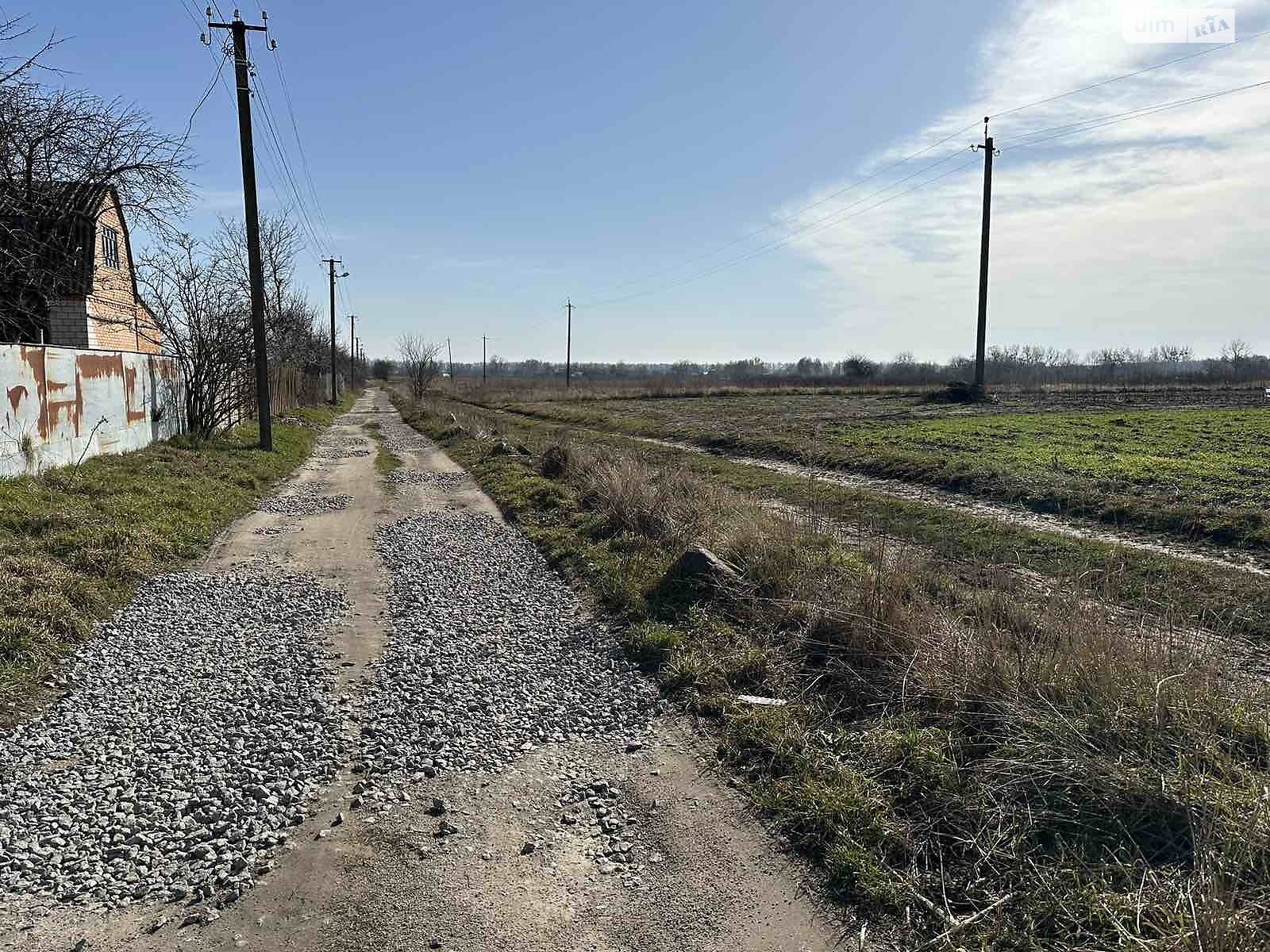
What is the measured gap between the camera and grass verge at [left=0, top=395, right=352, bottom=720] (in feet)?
19.1

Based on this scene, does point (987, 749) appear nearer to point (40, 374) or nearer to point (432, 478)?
point (40, 374)

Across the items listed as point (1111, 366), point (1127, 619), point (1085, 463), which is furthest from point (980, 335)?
point (1111, 366)

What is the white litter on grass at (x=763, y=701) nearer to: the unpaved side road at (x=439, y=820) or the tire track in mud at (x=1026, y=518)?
the unpaved side road at (x=439, y=820)

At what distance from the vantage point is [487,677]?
5621mm

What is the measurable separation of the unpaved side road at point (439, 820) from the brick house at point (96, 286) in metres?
13.3

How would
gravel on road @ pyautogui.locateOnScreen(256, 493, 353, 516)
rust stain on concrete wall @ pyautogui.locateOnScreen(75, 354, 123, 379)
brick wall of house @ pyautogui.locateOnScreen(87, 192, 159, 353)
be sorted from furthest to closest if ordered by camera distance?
brick wall of house @ pyautogui.locateOnScreen(87, 192, 159, 353), rust stain on concrete wall @ pyautogui.locateOnScreen(75, 354, 123, 379), gravel on road @ pyautogui.locateOnScreen(256, 493, 353, 516)

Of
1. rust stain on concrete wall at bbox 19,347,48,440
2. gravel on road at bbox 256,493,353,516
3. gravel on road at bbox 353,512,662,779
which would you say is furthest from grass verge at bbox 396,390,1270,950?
rust stain on concrete wall at bbox 19,347,48,440

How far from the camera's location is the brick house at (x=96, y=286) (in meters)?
15.8

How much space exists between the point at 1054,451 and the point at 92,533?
718 inches

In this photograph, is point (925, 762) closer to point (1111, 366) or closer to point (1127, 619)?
point (1127, 619)

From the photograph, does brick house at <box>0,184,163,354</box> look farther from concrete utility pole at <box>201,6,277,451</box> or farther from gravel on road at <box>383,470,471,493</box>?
gravel on road at <box>383,470,471,493</box>

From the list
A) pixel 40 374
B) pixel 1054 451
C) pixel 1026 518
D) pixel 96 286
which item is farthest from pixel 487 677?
pixel 96 286

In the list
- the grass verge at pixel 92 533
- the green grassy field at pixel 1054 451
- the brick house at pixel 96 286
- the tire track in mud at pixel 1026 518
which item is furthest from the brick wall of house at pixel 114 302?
the tire track in mud at pixel 1026 518

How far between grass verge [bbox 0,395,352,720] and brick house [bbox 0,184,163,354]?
15.8ft
